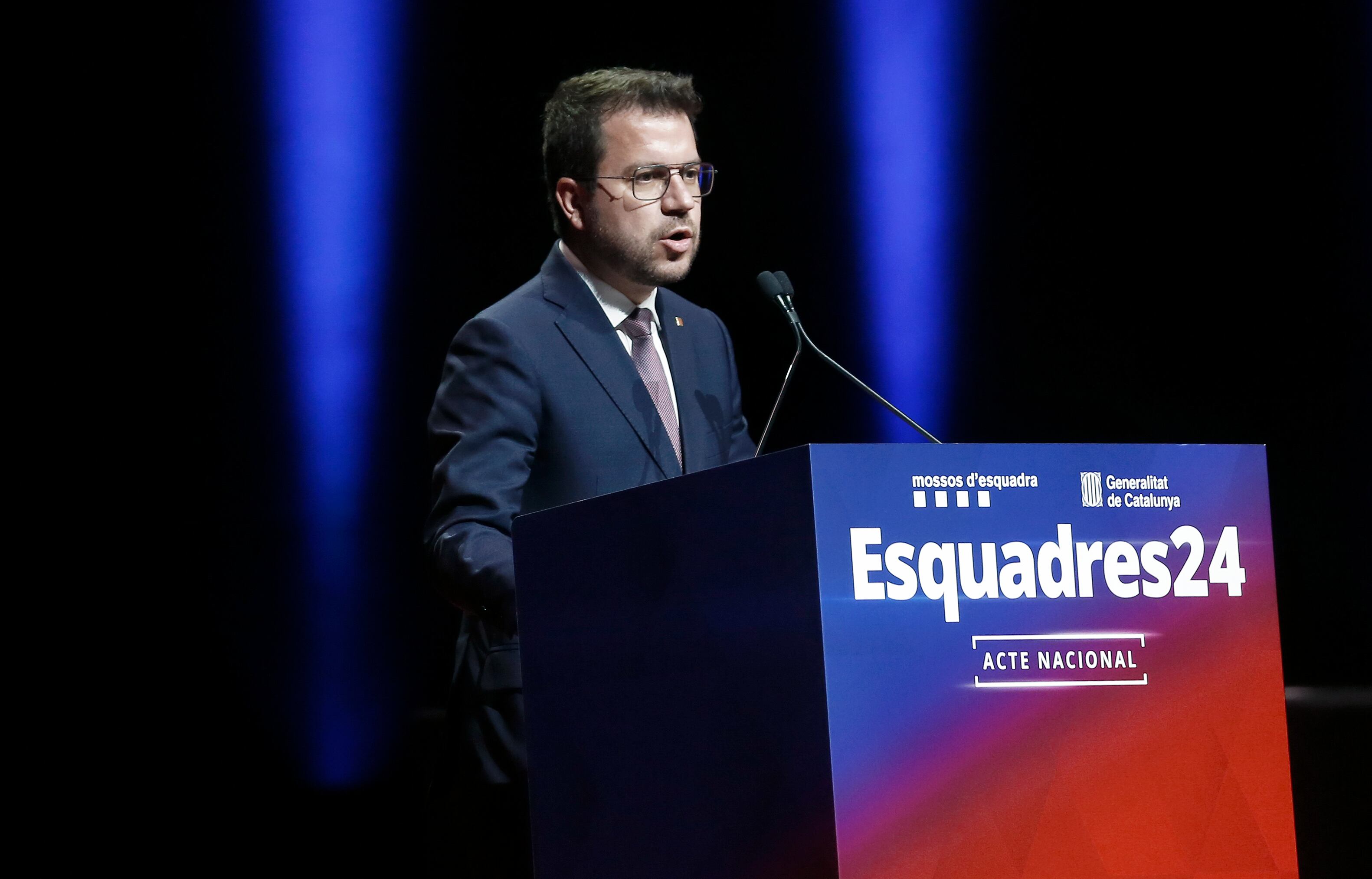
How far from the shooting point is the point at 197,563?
10.8 feet

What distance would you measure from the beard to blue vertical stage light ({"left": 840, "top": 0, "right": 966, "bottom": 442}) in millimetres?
1967

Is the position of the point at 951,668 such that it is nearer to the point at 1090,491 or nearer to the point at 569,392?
the point at 1090,491

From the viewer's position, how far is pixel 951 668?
1.03m

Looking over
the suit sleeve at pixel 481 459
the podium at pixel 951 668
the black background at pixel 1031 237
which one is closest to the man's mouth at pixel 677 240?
the suit sleeve at pixel 481 459

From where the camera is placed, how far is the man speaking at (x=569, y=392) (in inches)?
68.2

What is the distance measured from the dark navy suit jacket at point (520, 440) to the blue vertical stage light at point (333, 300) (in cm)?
161

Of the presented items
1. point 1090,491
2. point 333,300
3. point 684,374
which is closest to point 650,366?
point 684,374

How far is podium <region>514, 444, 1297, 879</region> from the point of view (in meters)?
1.00

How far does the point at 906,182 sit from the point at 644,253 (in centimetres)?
211

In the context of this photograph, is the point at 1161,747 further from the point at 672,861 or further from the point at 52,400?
the point at 52,400

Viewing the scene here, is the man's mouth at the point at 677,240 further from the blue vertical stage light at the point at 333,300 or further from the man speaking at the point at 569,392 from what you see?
the blue vertical stage light at the point at 333,300

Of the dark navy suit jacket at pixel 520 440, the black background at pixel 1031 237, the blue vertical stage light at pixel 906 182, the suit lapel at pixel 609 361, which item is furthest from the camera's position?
the blue vertical stage light at pixel 906 182

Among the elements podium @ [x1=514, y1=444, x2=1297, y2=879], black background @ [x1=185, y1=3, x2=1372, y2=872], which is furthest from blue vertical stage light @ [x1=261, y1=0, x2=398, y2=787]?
podium @ [x1=514, y1=444, x2=1297, y2=879]

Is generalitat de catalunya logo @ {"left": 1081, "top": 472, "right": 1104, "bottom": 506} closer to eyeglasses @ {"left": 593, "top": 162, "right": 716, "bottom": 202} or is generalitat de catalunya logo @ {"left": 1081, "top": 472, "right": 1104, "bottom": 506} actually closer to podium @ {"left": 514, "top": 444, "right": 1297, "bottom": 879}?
podium @ {"left": 514, "top": 444, "right": 1297, "bottom": 879}
